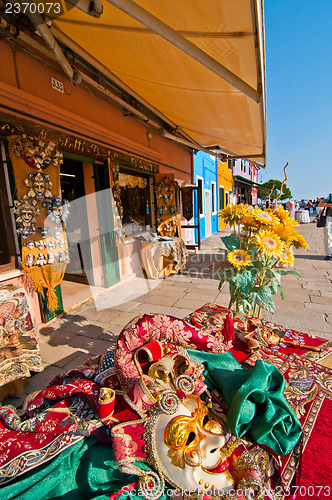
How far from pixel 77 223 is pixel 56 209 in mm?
2625

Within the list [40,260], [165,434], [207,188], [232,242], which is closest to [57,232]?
[40,260]

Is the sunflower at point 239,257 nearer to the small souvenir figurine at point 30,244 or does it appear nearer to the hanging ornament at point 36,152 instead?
the small souvenir figurine at point 30,244

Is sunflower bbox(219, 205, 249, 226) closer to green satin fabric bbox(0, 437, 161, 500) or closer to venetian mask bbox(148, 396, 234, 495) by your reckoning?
venetian mask bbox(148, 396, 234, 495)

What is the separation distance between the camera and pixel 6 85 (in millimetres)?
2469

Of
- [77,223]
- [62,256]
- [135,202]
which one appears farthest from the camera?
[135,202]

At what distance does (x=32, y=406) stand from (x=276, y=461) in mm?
1129

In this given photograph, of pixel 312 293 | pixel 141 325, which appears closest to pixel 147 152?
pixel 312 293

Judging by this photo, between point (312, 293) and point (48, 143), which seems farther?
point (312, 293)

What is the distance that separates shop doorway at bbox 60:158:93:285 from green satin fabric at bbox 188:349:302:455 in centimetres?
403

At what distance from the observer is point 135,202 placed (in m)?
5.99

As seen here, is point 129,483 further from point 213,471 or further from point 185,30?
point 185,30

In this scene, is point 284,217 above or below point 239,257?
above

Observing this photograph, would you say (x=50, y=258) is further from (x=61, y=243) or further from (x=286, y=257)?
(x=286, y=257)

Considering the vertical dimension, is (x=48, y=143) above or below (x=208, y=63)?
below
